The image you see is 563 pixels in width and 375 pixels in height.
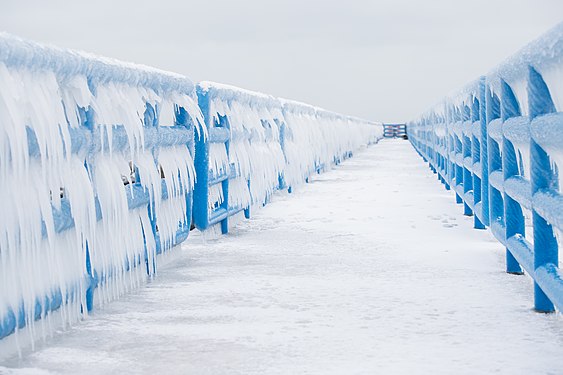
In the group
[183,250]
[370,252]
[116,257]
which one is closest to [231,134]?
[183,250]

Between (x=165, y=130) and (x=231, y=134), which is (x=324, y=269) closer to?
(x=165, y=130)

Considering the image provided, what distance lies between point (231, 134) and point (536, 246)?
11.9 feet

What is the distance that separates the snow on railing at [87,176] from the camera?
2.51 meters

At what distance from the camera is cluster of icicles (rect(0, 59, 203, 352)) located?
8.16ft

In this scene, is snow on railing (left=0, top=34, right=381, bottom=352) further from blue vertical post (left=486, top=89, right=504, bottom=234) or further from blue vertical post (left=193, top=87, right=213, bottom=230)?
blue vertical post (left=486, top=89, right=504, bottom=234)

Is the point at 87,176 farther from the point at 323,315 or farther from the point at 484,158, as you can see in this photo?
the point at 484,158

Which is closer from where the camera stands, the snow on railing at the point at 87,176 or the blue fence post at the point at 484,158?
the snow on railing at the point at 87,176

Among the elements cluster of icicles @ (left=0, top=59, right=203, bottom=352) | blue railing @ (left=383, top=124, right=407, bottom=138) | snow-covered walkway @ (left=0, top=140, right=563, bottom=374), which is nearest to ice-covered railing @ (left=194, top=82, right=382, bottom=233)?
snow-covered walkway @ (left=0, top=140, right=563, bottom=374)

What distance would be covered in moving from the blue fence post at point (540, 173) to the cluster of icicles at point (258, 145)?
9.71 feet

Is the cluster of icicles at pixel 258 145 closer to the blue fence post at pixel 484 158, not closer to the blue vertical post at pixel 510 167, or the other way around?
the blue fence post at pixel 484 158

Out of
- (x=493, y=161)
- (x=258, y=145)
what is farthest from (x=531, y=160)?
(x=258, y=145)

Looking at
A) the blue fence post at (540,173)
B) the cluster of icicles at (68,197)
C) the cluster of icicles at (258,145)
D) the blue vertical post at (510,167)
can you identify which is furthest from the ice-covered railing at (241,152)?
the blue fence post at (540,173)

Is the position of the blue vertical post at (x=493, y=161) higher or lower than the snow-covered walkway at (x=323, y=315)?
higher

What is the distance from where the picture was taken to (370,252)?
5.03 m
